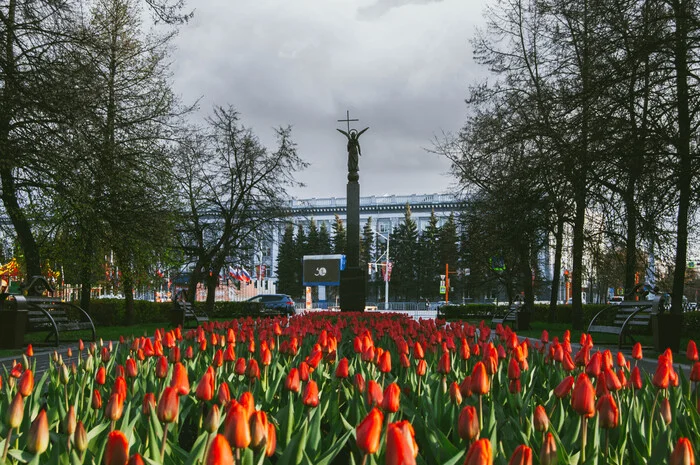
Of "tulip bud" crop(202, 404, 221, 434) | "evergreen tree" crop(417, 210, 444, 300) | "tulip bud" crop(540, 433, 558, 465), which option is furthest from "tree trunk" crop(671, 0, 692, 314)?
"evergreen tree" crop(417, 210, 444, 300)

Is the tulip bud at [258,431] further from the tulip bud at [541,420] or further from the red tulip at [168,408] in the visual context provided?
the tulip bud at [541,420]

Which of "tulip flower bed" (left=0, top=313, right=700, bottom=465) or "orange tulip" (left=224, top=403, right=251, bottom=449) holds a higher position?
"orange tulip" (left=224, top=403, right=251, bottom=449)

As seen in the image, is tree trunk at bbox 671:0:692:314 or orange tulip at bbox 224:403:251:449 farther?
tree trunk at bbox 671:0:692:314

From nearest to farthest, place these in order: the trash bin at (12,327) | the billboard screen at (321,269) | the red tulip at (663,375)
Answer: the red tulip at (663,375) < the trash bin at (12,327) < the billboard screen at (321,269)

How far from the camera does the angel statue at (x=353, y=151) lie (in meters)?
23.4

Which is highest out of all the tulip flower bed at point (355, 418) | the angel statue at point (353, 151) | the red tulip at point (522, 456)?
the angel statue at point (353, 151)

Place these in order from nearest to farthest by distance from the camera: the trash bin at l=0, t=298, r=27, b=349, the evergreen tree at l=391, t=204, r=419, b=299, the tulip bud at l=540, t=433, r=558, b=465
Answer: the tulip bud at l=540, t=433, r=558, b=465 < the trash bin at l=0, t=298, r=27, b=349 < the evergreen tree at l=391, t=204, r=419, b=299

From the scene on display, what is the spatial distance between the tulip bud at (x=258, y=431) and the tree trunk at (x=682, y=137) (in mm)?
10924

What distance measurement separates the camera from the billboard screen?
63406 mm

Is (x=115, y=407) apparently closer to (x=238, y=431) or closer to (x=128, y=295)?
(x=238, y=431)

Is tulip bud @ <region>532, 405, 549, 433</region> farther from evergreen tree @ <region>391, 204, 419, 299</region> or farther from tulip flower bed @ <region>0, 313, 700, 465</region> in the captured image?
evergreen tree @ <region>391, 204, 419, 299</region>

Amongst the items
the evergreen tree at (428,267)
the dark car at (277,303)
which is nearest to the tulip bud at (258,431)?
the dark car at (277,303)

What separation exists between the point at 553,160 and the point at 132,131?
13.5 metres

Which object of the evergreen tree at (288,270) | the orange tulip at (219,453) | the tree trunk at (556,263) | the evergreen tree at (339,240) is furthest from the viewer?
the evergreen tree at (339,240)
